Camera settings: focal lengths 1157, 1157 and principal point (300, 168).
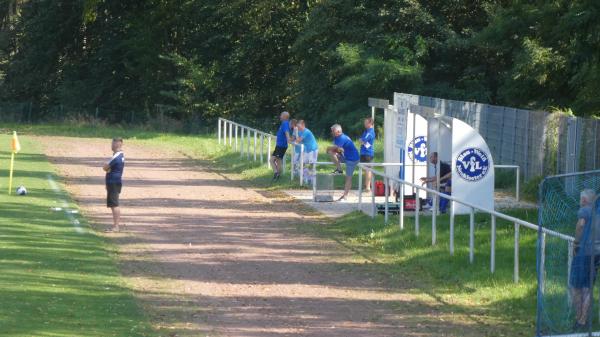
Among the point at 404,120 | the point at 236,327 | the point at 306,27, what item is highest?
the point at 306,27

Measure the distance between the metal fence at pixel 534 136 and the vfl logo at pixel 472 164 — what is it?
17.5ft

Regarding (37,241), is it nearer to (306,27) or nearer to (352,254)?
(352,254)

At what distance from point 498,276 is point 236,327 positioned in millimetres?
4467

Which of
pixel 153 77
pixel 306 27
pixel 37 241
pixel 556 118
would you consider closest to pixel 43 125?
pixel 153 77

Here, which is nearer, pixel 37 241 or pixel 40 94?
pixel 37 241

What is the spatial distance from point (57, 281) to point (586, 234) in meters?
7.13

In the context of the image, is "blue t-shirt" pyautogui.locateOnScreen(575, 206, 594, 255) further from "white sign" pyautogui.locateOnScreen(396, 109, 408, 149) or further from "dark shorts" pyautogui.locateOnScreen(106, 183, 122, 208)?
"white sign" pyautogui.locateOnScreen(396, 109, 408, 149)

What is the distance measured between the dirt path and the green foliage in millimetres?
11894

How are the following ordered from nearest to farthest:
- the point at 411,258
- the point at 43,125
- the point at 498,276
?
the point at 498,276, the point at 411,258, the point at 43,125

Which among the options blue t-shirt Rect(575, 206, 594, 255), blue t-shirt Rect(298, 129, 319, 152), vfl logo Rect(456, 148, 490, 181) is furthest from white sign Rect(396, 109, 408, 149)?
blue t-shirt Rect(575, 206, 594, 255)

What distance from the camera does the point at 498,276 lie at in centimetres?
1577

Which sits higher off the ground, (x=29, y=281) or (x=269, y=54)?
Result: (x=269, y=54)

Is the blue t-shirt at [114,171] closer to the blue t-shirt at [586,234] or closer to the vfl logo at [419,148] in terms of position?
the vfl logo at [419,148]

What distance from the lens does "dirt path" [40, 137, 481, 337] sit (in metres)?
13.2
